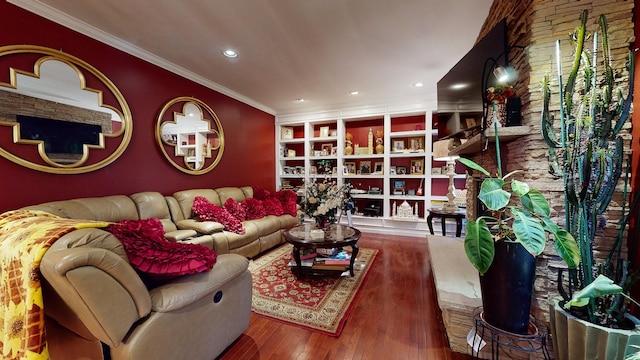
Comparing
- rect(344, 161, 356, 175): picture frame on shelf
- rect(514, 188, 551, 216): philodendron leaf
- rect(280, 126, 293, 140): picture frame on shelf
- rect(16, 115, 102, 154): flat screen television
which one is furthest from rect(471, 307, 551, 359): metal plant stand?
rect(280, 126, 293, 140): picture frame on shelf

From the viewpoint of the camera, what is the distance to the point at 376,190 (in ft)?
15.3

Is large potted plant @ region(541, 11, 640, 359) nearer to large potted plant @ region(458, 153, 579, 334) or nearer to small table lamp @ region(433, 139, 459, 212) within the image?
large potted plant @ region(458, 153, 579, 334)

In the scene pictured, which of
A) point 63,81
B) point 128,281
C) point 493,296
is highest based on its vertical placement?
point 63,81

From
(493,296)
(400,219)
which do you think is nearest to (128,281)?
(493,296)

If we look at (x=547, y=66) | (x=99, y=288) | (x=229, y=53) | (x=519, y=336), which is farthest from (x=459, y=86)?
(x=99, y=288)

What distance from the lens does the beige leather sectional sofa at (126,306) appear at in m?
0.87

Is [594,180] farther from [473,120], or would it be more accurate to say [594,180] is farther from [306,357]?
[306,357]

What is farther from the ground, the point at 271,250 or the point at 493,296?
the point at 493,296

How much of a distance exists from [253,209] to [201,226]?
909 mm

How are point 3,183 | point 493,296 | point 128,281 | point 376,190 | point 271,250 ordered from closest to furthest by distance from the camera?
point 128,281 < point 493,296 < point 3,183 < point 271,250 < point 376,190

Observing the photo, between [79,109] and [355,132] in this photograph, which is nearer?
[79,109]

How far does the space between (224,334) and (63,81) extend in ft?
8.74

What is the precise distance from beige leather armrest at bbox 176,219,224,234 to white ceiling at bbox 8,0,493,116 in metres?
1.99

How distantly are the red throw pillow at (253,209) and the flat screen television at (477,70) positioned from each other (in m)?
2.77
